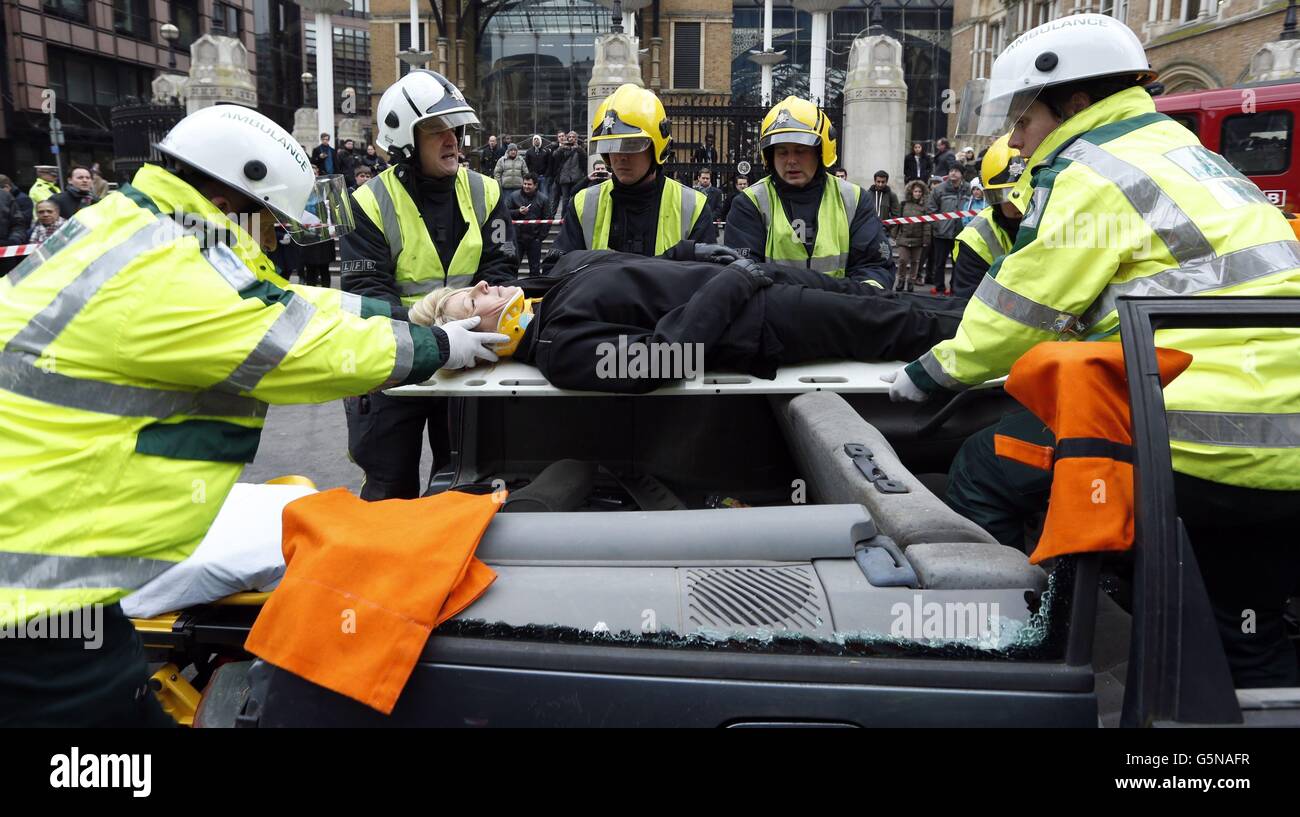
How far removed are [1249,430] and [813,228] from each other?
2957mm

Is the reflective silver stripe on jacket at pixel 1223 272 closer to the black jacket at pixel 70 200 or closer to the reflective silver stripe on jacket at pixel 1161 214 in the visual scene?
the reflective silver stripe on jacket at pixel 1161 214

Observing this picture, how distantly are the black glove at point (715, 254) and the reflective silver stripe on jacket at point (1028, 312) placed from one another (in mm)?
1456

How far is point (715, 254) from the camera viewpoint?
3605 millimetres

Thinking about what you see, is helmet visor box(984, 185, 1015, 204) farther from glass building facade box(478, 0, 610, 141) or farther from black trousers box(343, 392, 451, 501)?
glass building facade box(478, 0, 610, 141)

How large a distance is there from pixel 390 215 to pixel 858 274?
88.4 inches

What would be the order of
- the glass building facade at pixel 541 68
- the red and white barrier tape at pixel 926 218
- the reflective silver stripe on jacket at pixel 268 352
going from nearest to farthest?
the reflective silver stripe on jacket at pixel 268 352
the red and white barrier tape at pixel 926 218
the glass building facade at pixel 541 68

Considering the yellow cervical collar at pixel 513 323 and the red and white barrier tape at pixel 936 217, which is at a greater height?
the red and white barrier tape at pixel 936 217

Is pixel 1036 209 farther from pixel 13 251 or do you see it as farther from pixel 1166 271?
pixel 13 251

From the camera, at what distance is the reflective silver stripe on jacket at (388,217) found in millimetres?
3967

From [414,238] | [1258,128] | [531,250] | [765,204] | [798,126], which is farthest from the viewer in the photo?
[1258,128]

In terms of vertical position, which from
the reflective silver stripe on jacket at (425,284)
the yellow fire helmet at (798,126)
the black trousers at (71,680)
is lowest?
the black trousers at (71,680)

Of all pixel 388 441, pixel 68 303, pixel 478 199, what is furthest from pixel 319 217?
pixel 478 199

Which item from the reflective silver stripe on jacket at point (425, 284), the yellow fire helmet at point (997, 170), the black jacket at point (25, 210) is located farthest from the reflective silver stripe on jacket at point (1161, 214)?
the black jacket at point (25, 210)
